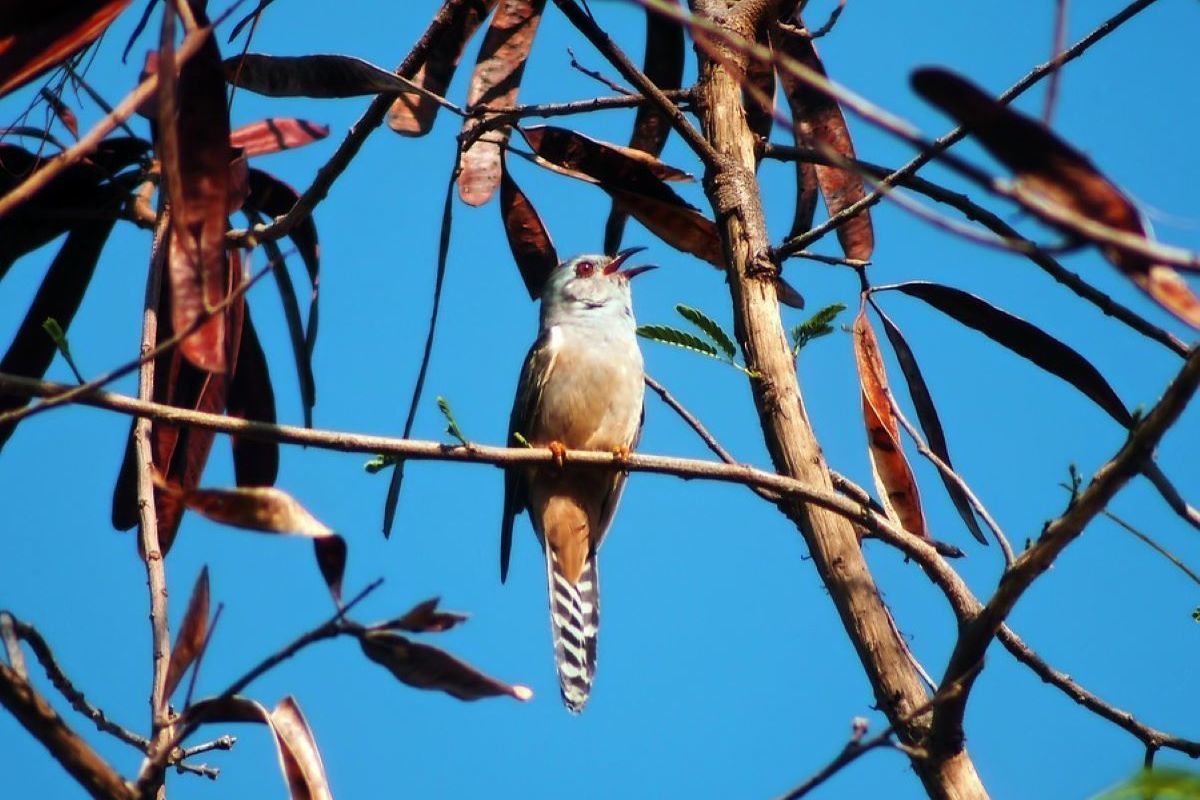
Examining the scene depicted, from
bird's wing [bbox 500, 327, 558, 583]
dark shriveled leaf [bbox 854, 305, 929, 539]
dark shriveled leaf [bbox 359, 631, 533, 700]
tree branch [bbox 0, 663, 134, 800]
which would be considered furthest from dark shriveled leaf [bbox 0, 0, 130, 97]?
bird's wing [bbox 500, 327, 558, 583]

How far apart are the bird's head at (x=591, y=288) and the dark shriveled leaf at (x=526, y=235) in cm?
164

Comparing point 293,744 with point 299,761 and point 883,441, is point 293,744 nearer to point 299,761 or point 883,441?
point 299,761

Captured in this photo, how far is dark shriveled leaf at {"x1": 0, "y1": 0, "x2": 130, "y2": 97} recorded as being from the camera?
2.33m

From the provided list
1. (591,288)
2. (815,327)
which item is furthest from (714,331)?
(591,288)

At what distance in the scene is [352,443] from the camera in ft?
8.46

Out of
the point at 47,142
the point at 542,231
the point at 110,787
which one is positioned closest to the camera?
the point at 110,787

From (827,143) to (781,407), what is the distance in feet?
4.27

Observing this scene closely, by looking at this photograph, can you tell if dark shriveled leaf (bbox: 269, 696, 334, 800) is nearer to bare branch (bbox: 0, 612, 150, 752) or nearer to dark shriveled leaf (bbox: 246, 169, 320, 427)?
bare branch (bbox: 0, 612, 150, 752)

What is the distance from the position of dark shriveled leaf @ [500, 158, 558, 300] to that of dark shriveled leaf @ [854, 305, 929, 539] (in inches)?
51.4

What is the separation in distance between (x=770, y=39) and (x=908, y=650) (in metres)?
2.04

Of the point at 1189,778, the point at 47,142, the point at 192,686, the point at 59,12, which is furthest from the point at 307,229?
the point at 1189,778

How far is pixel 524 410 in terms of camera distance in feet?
19.7

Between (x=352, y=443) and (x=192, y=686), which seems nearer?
(x=192, y=686)

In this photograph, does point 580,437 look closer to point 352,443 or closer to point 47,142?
point 47,142
